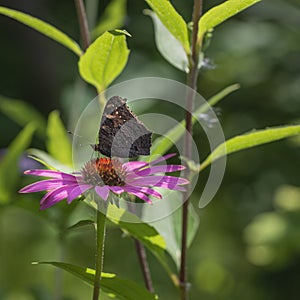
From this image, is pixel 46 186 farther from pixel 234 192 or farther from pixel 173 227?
pixel 234 192

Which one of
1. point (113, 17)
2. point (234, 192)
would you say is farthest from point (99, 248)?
point (234, 192)

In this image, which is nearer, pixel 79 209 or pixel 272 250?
pixel 79 209

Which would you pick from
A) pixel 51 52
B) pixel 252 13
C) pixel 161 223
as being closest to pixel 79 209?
pixel 161 223

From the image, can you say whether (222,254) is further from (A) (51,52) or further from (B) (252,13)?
(A) (51,52)

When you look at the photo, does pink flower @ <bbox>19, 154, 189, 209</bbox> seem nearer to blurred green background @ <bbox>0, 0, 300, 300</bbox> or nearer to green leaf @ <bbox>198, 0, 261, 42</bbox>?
green leaf @ <bbox>198, 0, 261, 42</bbox>

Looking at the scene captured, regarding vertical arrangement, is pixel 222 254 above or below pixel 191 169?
below
